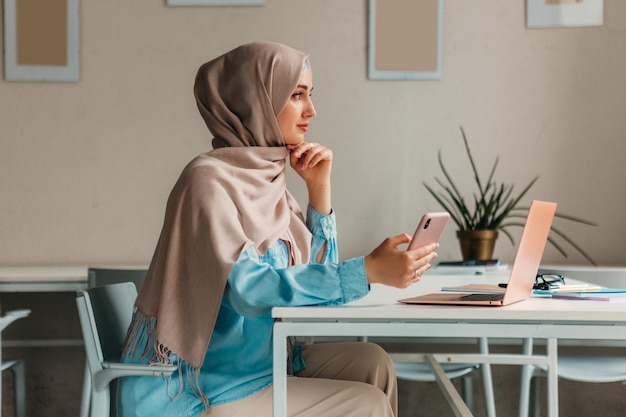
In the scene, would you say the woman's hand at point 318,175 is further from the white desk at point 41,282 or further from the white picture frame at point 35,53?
the white picture frame at point 35,53

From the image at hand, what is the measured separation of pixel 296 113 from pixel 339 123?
5.61ft

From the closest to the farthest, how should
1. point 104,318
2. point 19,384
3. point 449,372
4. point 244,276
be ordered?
point 244,276, point 104,318, point 449,372, point 19,384

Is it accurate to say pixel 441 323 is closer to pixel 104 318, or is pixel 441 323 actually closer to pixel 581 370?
pixel 104 318

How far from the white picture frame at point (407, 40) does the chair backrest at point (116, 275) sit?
1460 mm

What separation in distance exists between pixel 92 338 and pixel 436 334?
655 mm

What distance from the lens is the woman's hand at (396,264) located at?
1.33 metres

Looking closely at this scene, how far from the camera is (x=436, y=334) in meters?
1.27

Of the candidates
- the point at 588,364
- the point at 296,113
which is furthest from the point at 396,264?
the point at 588,364

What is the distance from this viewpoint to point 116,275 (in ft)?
8.43

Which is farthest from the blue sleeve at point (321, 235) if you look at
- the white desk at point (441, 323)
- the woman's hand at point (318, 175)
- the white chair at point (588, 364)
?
the white chair at point (588, 364)

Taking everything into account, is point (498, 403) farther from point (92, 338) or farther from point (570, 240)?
point (92, 338)

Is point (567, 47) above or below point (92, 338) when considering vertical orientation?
above

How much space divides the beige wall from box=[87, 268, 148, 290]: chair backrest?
91cm

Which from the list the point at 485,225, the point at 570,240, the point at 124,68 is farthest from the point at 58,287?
the point at 570,240
